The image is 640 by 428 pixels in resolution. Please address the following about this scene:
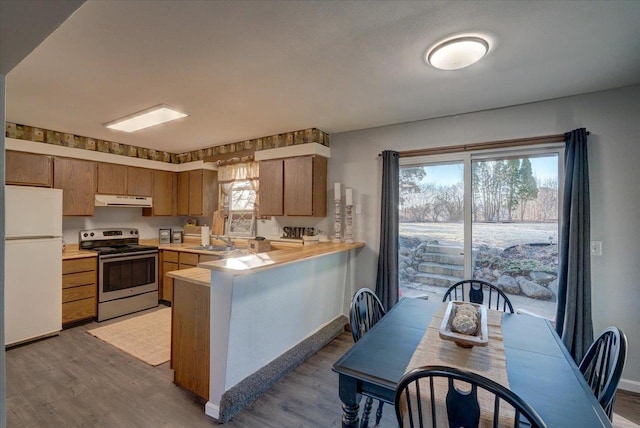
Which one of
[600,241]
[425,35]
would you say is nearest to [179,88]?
[425,35]

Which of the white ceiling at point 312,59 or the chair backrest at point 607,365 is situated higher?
the white ceiling at point 312,59

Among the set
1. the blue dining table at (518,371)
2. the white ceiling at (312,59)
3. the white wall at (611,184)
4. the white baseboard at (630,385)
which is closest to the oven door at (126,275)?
the white ceiling at (312,59)

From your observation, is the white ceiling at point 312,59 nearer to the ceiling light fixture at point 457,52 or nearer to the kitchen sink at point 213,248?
the ceiling light fixture at point 457,52

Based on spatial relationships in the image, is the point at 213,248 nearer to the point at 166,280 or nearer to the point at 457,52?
the point at 166,280

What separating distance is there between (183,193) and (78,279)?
6.25 feet

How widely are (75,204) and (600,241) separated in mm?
5793

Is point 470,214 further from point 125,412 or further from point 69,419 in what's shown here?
point 69,419

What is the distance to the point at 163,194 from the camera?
4922 mm

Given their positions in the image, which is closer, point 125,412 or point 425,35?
point 425,35

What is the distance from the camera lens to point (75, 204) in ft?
12.7

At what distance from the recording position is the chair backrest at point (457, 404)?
3.02 feet

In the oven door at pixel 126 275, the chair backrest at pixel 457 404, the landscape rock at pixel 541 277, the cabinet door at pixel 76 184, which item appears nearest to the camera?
the chair backrest at pixel 457 404

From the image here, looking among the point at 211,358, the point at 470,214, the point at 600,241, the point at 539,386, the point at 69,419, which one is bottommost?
the point at 69,419

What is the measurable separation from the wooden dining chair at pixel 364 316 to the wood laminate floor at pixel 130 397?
292mm
